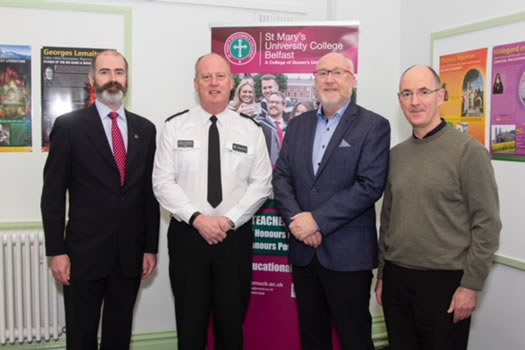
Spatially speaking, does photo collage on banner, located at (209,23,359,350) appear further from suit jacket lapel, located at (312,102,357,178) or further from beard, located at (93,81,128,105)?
beard, located at (93,81,128,105)

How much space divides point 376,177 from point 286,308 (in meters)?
1.27

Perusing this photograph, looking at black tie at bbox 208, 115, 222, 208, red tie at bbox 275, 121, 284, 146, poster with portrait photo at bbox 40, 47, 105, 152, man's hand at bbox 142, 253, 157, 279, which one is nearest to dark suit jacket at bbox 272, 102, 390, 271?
black tie at bbox 208, 115, 222, 208

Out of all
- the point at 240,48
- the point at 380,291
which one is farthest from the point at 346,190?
the point at 240,48

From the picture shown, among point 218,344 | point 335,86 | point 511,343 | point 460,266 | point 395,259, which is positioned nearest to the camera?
point 460,266

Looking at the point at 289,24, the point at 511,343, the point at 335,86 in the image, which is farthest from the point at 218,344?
the point at 289,24

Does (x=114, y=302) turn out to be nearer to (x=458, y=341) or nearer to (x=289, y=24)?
(x=458, y=341)

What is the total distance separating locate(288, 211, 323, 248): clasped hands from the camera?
2129mm

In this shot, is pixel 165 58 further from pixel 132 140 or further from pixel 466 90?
pixel 466 90

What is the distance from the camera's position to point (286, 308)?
2988 millimetres

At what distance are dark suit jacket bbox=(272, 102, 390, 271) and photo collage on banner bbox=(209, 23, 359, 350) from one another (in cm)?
68

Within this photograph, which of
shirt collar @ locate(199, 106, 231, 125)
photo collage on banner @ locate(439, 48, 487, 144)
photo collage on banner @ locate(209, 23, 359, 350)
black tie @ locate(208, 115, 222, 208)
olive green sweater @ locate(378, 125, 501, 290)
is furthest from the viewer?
photo collage on banner @ locate(209, 23, 359, 350)

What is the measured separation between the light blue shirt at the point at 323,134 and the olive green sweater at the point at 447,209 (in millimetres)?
386

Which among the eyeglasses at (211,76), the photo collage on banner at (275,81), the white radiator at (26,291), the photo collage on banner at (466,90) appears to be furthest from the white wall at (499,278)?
the white radiator at (26,291)

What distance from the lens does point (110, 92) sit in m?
2.28
